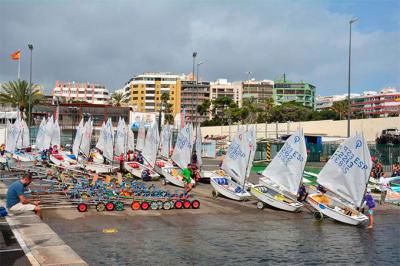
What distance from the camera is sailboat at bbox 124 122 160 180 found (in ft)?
115

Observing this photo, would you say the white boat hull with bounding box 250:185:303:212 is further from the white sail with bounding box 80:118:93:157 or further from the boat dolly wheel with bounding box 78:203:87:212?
the white sail with bounding box 80:118:93:157

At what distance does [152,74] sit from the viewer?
189 metres

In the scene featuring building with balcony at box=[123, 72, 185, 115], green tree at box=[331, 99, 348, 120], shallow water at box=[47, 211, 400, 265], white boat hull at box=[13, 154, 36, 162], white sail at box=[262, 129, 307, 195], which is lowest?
shallow water at box=[47, 211, 400, 265]

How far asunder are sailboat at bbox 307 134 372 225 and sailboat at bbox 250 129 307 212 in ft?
3.86

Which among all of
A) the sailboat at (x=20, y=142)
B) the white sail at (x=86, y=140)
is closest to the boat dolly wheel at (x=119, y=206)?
the white sail at (x=86, y=140)

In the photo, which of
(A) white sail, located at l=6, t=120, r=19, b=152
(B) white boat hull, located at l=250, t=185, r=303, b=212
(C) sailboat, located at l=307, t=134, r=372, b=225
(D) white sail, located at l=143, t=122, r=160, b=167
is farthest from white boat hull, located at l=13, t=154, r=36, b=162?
(C) sailboat, located at l=307, t=134, r=372, b=225

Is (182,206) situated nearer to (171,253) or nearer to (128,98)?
(171,253)

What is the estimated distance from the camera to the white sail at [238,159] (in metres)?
25.8

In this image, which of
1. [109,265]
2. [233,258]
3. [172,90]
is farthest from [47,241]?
[172,90]

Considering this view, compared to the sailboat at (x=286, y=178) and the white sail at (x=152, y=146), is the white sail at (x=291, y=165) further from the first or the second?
the white sail at (x=152, y=146)

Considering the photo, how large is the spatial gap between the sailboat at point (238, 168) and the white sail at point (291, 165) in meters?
1.64

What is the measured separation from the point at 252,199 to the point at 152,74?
166817mm

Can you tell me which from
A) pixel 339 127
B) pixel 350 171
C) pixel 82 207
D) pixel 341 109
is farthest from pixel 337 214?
pixel 341 109

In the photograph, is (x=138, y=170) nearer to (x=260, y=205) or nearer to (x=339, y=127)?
(x=260, y=205)
